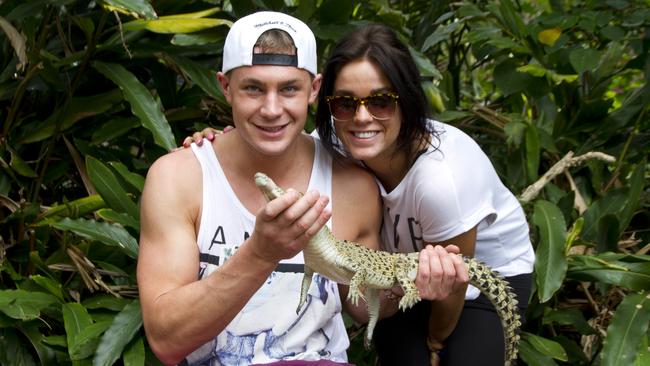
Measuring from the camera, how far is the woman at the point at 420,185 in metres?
2.53

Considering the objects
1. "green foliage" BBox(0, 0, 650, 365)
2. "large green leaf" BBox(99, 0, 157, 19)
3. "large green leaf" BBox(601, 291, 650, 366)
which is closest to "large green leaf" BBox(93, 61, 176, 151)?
"green foliage" BBox(0, 0, 650, 365)

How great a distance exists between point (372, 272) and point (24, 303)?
132cm

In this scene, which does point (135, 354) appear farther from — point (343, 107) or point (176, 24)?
point (176, 24)

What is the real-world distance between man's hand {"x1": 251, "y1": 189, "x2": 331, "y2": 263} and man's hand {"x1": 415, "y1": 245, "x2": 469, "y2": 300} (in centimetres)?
41

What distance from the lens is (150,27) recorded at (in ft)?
10.9

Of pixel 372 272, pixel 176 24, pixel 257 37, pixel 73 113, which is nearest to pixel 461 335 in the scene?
pixel 372 272

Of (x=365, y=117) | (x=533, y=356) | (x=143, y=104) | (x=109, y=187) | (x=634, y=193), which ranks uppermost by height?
(x=365, y=117)

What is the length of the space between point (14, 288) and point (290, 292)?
1352mm

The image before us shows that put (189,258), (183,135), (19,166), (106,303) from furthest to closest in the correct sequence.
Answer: (183,135)
(19,166)
(106,303)
(189,258)

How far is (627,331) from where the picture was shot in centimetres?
302

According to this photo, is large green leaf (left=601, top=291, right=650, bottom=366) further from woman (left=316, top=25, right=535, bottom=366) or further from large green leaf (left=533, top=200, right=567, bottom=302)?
woman (left=316, top=25, right=535, bottom=366)

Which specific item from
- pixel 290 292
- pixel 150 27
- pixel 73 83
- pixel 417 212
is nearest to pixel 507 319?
pixel 417 212

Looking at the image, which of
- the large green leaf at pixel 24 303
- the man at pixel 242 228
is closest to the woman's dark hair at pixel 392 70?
the man at pixel 242 228

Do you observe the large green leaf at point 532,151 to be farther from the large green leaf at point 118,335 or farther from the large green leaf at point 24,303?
the large green leaf at point 24,303
